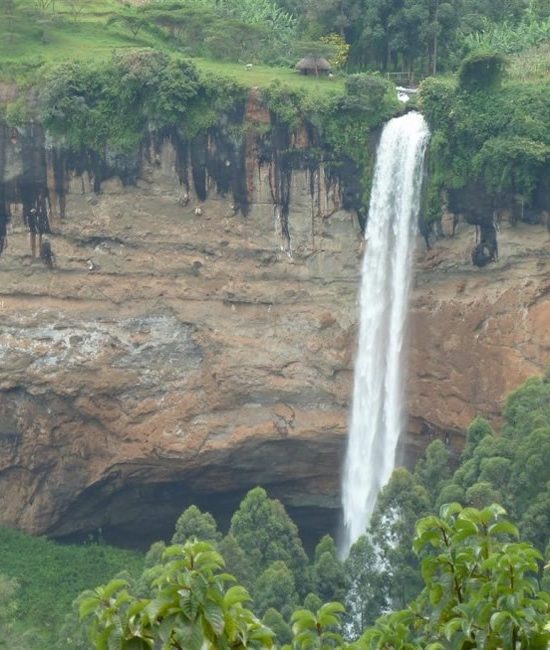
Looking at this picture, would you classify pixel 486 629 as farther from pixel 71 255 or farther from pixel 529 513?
pixel 71 255

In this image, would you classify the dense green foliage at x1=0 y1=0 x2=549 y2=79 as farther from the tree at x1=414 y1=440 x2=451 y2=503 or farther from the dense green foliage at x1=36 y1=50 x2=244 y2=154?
the tree at x1=414 y1=440 x2=451 y2=503

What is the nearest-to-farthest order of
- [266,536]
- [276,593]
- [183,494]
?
[276,593] < [266,536] < [183,494]

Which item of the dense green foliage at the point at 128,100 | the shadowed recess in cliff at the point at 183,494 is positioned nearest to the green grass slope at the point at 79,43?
the dense green foliage at the point at 128,100

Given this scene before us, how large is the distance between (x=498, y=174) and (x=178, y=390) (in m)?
7.24

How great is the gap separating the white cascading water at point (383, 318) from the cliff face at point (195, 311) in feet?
0.98

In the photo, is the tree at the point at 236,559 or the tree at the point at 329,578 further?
the tree at the point at 329,578

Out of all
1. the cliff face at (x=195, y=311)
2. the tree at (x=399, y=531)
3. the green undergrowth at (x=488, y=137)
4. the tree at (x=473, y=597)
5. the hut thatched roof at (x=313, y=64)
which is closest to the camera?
the tree at (x=473, y=597)

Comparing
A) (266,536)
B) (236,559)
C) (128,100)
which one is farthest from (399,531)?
(128,100)

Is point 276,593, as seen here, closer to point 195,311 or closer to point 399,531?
point 399,531

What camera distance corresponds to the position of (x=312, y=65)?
1373 inches

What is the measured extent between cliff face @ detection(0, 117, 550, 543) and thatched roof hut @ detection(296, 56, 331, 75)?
271 centimetres

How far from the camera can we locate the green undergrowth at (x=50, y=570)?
31.2m

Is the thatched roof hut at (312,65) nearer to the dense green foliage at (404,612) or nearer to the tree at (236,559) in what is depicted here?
the tree at (236,559)

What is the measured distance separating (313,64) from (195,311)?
564 cm
